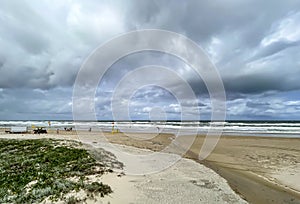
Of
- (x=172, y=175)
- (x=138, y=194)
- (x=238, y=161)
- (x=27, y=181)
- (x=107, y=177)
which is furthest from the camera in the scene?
(x=238, y=161)

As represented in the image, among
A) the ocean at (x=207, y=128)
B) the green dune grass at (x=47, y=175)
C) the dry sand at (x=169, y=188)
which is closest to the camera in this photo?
the green dune grass at (x=47, y=175)

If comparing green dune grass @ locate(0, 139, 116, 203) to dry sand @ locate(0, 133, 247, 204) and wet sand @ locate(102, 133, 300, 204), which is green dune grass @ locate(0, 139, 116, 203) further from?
wet sand @ locate(102, 133, 300, 204)

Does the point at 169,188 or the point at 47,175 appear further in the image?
the point at 47,175

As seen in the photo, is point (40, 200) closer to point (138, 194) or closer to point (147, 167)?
point (138, 194)

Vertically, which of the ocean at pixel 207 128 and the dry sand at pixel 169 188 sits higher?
the ocean at pixel 207 128

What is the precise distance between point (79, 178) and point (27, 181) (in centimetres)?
173

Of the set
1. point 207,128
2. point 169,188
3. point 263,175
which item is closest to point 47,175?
point 169,188

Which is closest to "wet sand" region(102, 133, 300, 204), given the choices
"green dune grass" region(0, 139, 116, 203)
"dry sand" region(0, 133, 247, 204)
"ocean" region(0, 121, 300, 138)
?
"dry sand" region(0, 133, 247, 204)

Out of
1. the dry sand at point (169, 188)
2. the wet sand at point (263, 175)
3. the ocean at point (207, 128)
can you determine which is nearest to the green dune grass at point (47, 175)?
the dry sand at point (169, 188)

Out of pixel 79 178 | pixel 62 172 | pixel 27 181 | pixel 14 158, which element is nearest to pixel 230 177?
pixel 79 178

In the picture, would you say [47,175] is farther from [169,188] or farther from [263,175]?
[263,175]

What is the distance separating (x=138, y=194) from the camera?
6473 millimetres

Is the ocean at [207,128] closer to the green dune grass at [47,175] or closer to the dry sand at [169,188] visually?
the dry sand at [169,188]

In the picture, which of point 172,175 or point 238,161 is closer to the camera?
point 172,175
